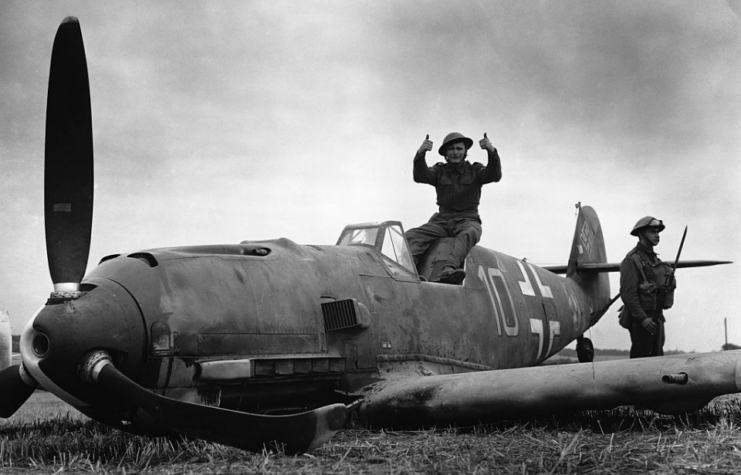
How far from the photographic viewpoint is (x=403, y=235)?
8352 millimetres

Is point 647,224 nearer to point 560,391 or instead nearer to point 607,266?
point 607,266

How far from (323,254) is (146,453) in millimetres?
2787

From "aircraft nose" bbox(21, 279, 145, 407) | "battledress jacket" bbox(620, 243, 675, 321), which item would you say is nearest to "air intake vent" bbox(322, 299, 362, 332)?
"aircraft nose" bbox(21, 279, 145, 407)

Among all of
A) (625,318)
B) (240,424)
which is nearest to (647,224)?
(625,318)

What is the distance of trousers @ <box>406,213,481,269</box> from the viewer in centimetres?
895

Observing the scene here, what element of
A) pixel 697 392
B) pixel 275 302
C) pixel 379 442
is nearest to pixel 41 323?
pixel 275 302

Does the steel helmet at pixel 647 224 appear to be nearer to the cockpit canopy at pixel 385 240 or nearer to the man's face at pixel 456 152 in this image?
the man's face at pixel 456 152

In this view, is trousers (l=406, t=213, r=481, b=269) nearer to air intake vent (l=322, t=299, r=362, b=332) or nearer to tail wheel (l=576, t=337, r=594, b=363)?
air intake vent (l=322, t=299, r=362, b=332)

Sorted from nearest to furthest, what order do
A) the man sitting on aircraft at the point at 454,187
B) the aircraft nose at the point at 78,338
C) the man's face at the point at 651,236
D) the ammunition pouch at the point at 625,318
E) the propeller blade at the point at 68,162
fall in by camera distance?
the aircraft nose at the point at 78,338 → the propeller blade at the point at 68,162 → the man sitting on aircraft at the point at 454,187 → the man's face at the point at 651,236 → the ammunition pouch at the point at 625,318

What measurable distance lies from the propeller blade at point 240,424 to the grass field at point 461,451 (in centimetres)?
11

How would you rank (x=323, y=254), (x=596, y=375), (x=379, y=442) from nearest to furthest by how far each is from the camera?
(x=379, y=442) < (x=596, y=375) < (x=323, y=254)

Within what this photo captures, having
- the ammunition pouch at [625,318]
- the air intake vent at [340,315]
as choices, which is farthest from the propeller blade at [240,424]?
the ammunition pouch at [625,318]

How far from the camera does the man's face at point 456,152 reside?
1019 centimetres

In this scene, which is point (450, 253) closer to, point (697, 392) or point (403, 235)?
point (403, 235)
